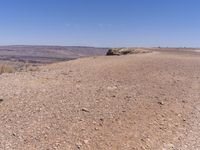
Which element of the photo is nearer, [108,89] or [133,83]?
[108,89]

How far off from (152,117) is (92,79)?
377cm

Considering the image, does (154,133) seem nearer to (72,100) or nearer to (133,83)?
(72,100)

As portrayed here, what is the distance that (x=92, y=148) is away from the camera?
17.6ft

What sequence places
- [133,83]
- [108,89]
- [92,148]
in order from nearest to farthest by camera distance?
[92,148]
[108,89]
[133,83]

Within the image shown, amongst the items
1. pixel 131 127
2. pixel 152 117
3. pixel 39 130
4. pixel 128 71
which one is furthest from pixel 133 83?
pixel 39 130

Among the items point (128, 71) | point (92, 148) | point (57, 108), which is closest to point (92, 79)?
point (128, 71)

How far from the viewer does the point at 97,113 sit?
272 inches

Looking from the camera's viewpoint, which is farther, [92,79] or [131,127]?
[92,79]

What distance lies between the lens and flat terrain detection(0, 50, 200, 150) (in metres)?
5.62

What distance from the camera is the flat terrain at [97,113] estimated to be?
5617 mm

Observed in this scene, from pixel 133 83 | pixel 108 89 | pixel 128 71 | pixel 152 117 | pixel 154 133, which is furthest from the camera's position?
pixel 128 71

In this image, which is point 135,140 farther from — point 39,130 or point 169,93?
point 169,93

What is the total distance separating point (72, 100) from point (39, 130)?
1.91 metres

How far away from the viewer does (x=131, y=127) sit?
634 centimetres
